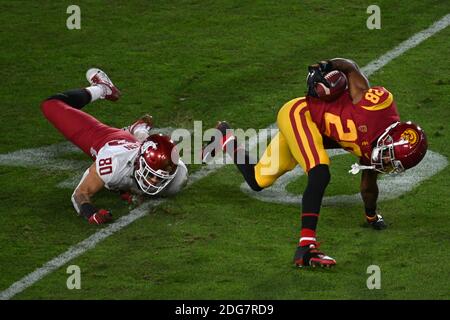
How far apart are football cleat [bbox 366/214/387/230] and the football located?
2.86ft

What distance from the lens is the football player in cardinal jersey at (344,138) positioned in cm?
808

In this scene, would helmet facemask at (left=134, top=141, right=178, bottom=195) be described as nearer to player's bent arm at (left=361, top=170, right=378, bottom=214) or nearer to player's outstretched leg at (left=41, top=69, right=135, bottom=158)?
player's outstretched leg at (left=41, top=69, right=135, bottom=158)

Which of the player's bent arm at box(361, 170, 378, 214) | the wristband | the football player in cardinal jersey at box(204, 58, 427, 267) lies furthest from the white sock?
the player's bent arm at box(361, 170, 378, 214)

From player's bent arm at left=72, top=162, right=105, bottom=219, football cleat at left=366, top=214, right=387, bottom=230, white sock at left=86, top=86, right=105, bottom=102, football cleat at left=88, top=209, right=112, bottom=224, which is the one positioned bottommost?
football cleat at left=366, top=214, right=387, bottom=230

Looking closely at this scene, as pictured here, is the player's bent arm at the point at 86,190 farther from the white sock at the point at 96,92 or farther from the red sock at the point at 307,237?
the red sock at the point at 307,237

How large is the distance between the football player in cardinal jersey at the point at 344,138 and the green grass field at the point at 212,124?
0.26 m

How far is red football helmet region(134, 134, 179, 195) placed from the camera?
884cm

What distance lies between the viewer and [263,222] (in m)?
8.73

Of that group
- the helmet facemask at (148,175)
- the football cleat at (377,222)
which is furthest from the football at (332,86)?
the helmet facemask at (148,175)

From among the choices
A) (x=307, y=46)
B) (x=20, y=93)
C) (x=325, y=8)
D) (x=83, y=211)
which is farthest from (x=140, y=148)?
(x=325, y=8)

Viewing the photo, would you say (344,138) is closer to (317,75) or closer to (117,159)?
(317,75)

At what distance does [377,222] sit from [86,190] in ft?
6.64

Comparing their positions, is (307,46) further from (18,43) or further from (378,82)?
(18,43)

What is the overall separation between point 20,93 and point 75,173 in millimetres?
1856
